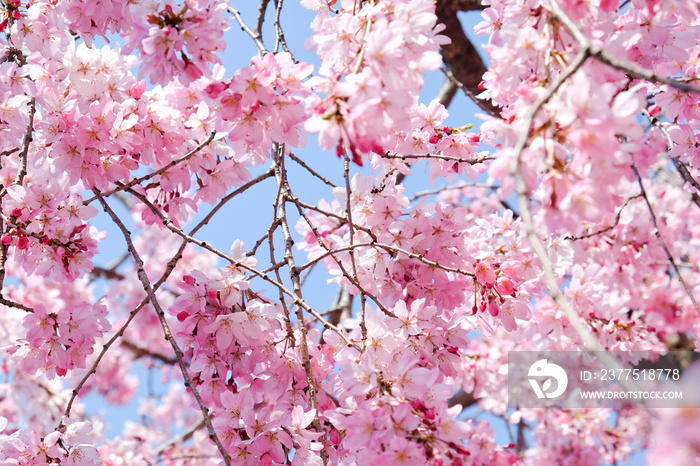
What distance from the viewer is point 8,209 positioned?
1.61 meters

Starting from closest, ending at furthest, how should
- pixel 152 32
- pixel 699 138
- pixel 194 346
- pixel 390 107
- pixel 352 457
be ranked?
pixel 390 107, pixel 152 32, pixel 352 457, pixel 194 346, pixel 699 138

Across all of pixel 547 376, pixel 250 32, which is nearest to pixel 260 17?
pixel 250 32

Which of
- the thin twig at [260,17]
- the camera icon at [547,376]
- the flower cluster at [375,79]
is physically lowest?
the camera icon at [547,376]

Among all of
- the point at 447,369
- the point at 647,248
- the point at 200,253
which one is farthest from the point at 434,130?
the point at 200,253

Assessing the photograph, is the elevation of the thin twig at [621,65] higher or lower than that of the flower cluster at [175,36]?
lower

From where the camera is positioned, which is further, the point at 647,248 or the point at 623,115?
the point at 647,248

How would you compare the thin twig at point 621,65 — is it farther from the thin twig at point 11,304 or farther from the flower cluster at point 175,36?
the thin twig at point 11,304

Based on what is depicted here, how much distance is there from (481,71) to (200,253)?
143 inches

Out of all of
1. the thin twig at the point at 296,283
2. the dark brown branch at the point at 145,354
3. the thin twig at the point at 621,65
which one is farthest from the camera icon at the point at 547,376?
the dark brown branch at the point at 145,354

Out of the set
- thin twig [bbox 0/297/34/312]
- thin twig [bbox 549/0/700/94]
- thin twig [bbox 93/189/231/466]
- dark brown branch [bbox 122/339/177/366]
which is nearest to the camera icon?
thin twig [bbox 93/189/231/466]

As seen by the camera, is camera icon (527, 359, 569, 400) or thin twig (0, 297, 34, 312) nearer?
thin twig (0, 297, 34, 312)

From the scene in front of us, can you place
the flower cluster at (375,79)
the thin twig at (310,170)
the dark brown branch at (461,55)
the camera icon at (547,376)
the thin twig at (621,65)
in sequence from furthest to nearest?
1. the dark brown branch at (461,55)
2. the camera icon at (547,376)
3. the thin twig at (310,170)
4. the flower cluster at (375,79)
5. the thin twig at (621,65)

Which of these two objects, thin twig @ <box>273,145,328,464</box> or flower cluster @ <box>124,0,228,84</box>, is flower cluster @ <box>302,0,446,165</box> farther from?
thin twig @ <box>273,145,328,464</box>

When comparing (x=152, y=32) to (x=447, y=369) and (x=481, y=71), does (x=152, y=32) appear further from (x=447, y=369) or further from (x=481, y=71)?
(x=481, y=71)
